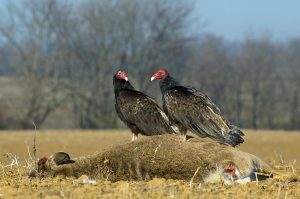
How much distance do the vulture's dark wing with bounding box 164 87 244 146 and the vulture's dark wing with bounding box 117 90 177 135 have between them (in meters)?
0.86

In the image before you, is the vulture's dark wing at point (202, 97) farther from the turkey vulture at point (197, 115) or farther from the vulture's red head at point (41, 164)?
the vulture's red head at point (41, 164)

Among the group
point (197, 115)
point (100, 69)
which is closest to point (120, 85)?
point (197, 115)

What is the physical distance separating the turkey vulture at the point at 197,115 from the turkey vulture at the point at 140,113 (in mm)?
728

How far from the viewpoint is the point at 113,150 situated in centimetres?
870

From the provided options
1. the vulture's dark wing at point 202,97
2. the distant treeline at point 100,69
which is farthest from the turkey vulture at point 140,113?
the distant treeline at point 100,69

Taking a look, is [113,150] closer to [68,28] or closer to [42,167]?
[42,167]

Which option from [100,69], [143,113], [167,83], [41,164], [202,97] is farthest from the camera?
[100,69]

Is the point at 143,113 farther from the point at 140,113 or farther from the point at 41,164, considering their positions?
the point at 41,164

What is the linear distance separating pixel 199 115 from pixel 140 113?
5.61 feet

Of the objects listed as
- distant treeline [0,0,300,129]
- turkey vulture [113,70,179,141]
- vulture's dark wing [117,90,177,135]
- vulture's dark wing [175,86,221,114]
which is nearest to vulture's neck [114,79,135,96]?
turkey vulture [113,70,179,141]

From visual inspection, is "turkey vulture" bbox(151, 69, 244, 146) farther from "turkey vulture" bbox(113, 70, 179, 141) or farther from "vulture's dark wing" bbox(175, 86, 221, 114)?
"turkey vulture" bbox(113, 70, 179, 141)

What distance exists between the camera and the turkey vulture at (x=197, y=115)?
898 centimetres

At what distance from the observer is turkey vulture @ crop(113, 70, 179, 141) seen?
10586 millimetres

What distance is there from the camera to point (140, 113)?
1079 cm
